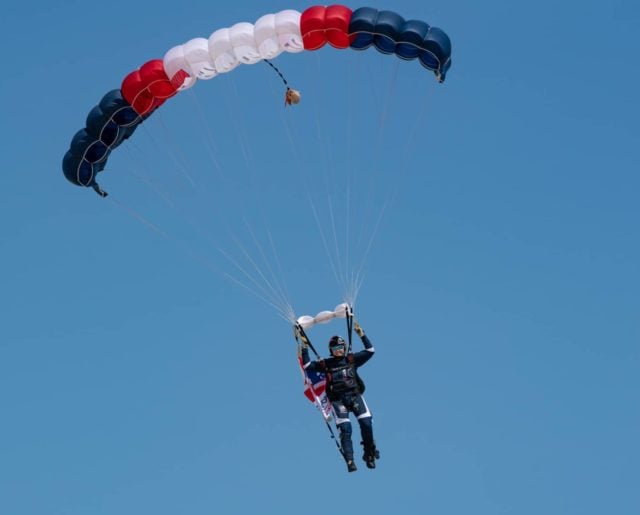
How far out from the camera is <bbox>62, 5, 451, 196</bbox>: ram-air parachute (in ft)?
71.8

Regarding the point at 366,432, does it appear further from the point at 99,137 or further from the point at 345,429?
the point at 99,137

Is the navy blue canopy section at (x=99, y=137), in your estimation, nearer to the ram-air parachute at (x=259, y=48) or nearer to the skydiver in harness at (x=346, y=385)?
the ram-air parachute at (x=259, y=48)

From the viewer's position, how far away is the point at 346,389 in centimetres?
2144

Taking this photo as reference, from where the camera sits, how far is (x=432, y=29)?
73.0 feet

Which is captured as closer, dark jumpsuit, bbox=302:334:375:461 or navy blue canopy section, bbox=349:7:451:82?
dark jumpsuit, bbox=302:334:375:461

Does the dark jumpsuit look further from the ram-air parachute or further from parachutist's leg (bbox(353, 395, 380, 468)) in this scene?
the ram-air parachute

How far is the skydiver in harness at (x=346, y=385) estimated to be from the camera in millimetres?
21281

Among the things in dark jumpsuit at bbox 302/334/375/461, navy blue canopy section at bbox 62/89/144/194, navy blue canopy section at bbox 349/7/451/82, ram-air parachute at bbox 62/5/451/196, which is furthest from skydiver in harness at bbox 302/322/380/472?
navy blue canopy section at bbox 62/89/144/194

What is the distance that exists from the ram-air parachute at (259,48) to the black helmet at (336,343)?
4.18 metres

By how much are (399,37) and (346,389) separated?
5.99 metres

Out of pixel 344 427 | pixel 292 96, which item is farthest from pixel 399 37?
pixel 344 427

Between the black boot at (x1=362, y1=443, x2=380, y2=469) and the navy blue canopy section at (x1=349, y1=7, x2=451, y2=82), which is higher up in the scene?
the navy blue canopy section at (x1=349, y1=7, x2=451, y2=82)

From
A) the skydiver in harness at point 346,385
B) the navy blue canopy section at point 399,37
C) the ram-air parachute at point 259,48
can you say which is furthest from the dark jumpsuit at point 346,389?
the navy blue canopy section at point 399,37

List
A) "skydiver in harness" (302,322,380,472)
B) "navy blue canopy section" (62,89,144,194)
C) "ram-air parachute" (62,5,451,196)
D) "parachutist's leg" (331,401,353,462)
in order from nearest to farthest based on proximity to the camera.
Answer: "parachutist's leg" (331,401,353,462) < "skydiver in harness" (302,322,380,472) < "ram-air parachute" (62,5,451,196) < "navy blue canopy section" (62,89,144,194)
